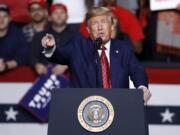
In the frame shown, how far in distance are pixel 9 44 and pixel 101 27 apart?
235 cm

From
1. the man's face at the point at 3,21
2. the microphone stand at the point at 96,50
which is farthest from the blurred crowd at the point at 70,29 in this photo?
the microphone stand at the point at 96,50

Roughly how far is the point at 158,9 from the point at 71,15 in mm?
1085

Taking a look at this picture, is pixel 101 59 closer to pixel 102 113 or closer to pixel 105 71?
pixel 105 71

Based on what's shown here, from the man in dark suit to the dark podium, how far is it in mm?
390

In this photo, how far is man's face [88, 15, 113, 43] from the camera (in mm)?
3613

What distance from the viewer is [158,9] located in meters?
5.45

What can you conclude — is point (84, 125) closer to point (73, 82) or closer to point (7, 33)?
point (73, 82)

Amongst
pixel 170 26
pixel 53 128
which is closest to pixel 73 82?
pixel 53 128

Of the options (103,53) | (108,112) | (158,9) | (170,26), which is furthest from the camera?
(170,26)

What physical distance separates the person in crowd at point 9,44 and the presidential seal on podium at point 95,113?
2.59 meters

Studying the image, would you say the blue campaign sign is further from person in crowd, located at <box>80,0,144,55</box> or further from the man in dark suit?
the man in dark suit

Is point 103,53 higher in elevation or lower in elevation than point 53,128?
higher

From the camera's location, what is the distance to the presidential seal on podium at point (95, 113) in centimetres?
309

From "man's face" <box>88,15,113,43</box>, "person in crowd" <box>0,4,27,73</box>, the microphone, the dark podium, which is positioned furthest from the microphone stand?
"person in crowd" <box>0,4,27,73</box>
